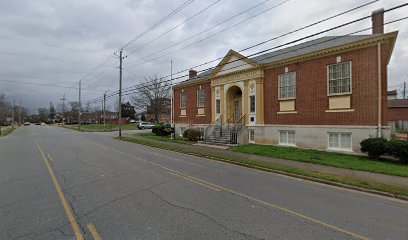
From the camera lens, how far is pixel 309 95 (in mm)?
16594

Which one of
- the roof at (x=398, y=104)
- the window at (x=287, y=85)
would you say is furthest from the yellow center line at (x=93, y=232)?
the roof at (x=398, y=104)

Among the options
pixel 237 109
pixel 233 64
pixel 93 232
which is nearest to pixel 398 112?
pixel 237 109

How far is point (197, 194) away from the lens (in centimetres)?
675

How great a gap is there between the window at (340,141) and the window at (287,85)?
404 centimetres

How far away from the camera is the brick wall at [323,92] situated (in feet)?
45.4

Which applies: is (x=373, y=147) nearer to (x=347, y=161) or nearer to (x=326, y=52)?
(x=347, y=161)

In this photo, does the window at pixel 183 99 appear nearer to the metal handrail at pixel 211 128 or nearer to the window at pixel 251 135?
the metal handrail at pixel 211 128

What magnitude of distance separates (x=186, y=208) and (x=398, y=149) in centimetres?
1142

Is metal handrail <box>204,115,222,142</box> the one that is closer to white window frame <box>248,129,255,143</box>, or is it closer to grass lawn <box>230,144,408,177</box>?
white window frame <box>248,129,255,143</box>

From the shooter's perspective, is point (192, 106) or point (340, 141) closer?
point (340, 141)

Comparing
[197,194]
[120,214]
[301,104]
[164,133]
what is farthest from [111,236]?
[164,133]

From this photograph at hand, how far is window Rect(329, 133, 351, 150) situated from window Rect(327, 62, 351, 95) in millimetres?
2753

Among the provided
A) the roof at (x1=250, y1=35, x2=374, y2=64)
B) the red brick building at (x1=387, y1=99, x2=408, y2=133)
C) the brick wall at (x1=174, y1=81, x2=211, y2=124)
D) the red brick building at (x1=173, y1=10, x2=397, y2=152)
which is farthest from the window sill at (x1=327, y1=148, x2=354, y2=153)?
the red brick building at (x1=387, y1=99, x2=408, y2=133)

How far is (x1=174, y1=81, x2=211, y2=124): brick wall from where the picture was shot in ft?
81.4
